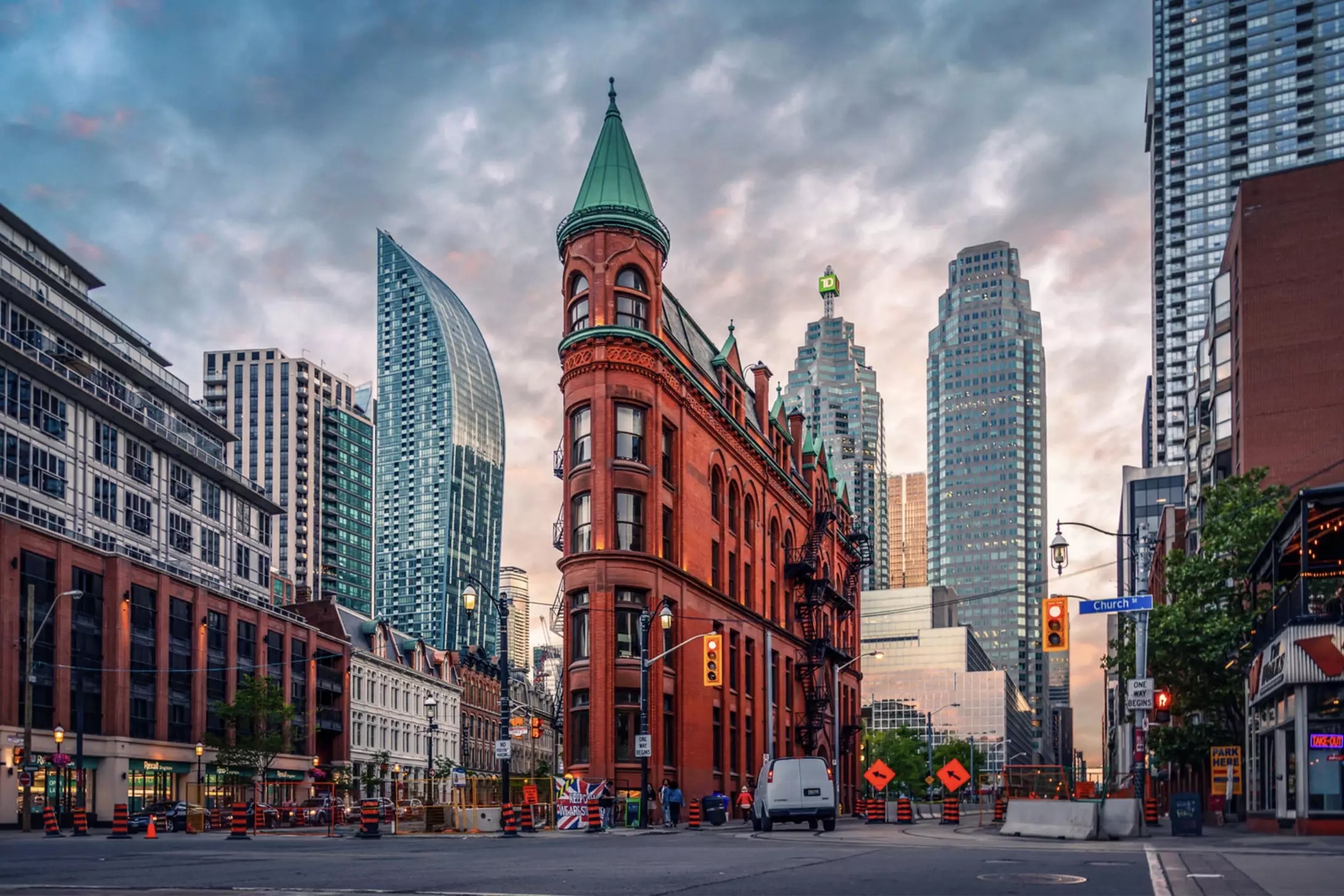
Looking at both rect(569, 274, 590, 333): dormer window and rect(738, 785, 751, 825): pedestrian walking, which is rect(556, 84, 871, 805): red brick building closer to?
rect(569, 274, 590, 333): dormer window

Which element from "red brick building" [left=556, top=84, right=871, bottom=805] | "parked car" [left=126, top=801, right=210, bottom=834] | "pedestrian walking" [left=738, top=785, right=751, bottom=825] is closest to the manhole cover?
"red brick building" [left=556, top=84, right=871, bottom=805]

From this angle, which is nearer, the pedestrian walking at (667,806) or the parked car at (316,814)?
the pedestrian walking at (667,806)

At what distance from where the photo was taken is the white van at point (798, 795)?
134 feet

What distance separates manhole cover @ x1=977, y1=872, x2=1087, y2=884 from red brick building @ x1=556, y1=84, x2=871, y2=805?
124ft

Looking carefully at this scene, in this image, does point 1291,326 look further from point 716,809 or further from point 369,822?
point 369,822

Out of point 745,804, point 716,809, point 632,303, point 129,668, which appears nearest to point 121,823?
point 716,809

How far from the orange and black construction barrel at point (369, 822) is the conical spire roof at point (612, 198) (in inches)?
1119

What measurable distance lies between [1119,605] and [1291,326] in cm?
4111

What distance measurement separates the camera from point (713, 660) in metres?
50.1

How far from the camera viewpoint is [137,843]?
34.2m

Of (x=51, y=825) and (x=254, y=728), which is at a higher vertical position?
(x=51, y=825)

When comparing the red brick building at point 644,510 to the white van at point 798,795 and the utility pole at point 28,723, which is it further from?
the utility pole at point 28,723

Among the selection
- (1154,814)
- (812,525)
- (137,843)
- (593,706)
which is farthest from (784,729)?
(137,843)

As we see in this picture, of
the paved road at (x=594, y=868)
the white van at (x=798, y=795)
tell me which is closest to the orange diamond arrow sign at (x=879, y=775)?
the white van at (x=798, y=795)
